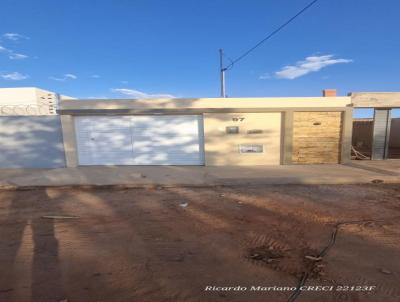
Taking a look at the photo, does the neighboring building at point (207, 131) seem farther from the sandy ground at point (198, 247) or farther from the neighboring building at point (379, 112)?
the sandy ground at point (198, 247)

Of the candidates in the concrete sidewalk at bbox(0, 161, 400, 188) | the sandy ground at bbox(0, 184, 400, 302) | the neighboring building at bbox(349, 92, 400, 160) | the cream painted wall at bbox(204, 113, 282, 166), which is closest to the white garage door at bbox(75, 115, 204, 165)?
the cream painted wall at bbox(204, 113, 282, 166)

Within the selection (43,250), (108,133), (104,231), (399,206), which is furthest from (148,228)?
(108,133)

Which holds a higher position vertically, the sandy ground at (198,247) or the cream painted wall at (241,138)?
the cream painted wall at (241,138)

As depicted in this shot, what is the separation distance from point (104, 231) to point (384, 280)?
429 cm

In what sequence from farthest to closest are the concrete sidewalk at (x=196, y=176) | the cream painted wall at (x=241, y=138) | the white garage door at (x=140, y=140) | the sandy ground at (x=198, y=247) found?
the white garage door at (x=140, y=140), the cream painted wall at (x=241, y=138), the concrete sidewalk at (x=196, y=176), the sandy ground at (x=198, y=247)

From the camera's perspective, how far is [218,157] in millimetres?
11305

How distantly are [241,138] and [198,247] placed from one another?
7866mm

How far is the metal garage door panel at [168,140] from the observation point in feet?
37.1

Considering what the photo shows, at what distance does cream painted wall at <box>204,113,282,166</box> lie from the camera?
1108cm

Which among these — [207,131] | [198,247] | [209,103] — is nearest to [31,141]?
[207,131]

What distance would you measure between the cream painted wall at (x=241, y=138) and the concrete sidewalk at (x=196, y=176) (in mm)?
740

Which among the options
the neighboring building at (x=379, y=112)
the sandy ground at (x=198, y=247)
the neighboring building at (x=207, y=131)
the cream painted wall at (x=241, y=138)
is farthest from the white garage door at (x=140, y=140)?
the neighboring building at (x=379, y=112)

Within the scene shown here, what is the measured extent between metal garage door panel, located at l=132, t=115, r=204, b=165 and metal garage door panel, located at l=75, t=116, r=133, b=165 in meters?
0.42

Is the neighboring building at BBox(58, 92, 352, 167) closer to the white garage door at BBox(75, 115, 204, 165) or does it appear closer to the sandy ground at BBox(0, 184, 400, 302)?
the white garage door at BBox(75, 115, 204, 165)
